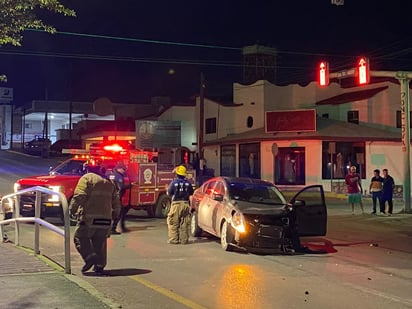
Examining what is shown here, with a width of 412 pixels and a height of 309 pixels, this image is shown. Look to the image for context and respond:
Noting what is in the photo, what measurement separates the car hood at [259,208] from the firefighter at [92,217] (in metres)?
3.86

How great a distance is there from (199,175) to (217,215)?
2463cm

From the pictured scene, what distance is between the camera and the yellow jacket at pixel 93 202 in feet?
27.4

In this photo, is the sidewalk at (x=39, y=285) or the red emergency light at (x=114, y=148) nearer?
the sidewalk at (x=39, y=285)

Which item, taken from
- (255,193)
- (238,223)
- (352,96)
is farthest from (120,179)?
(352,96)

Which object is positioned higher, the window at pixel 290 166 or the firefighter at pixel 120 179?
the window at pixel 290 166

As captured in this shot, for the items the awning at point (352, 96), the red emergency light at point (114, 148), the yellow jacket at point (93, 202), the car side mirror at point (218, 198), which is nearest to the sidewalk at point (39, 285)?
the yellow jacket at point (93, 202)

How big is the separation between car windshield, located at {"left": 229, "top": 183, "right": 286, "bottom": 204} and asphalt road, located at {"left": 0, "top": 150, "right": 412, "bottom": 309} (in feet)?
4.08

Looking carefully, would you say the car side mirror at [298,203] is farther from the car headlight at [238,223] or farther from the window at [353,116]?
the window at [353,116]

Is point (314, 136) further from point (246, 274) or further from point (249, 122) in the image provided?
point (246, 274)

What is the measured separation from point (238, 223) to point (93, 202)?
397 centimetres

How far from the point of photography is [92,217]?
27.5ft

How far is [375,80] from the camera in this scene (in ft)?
125

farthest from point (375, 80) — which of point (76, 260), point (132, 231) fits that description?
point (76, 260)

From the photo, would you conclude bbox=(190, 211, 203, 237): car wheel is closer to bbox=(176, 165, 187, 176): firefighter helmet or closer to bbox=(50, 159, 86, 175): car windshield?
bbox=(176, 165, 187, 176): firefighter helmet
